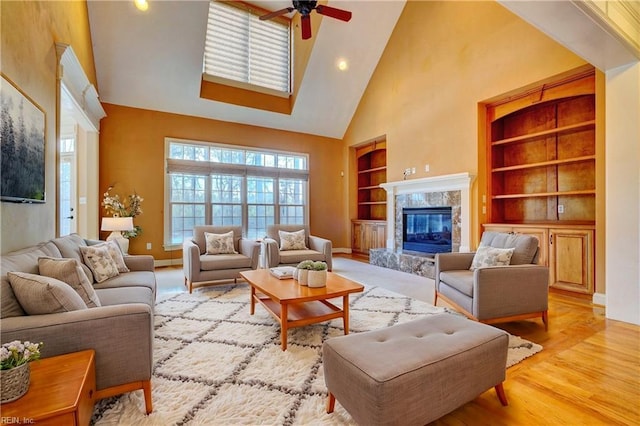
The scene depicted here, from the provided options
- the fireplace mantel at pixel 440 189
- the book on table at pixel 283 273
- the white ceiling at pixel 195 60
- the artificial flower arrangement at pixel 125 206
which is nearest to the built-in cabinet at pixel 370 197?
the fireplace mantel at pixel 440 189

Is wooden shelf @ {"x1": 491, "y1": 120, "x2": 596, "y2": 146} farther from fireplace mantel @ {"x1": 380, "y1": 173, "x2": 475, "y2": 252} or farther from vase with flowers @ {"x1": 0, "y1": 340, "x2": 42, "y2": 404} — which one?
vase with flowers @ {"x1": 0, "y1": 340, "x2": 42, "y2": 404}

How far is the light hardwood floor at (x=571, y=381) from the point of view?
1.63m

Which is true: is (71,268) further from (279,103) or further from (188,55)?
(279,103)

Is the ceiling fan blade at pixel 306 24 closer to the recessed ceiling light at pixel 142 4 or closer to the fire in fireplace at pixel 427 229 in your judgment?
the recessed ceiling light at pixel 142 4

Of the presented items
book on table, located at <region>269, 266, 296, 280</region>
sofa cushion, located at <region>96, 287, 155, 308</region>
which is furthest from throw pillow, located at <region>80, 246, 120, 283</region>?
book on table, located at <region>269, 266, 296, 280</region>

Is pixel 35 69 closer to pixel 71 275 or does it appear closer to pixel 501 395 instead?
pixel 71 275

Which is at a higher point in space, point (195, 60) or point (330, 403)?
point (195, 60)

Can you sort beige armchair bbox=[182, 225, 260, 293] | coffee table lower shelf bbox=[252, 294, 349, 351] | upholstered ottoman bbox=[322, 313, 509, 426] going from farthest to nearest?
beige armchair bbox=[182, 225, 260, 293]
coffee table lower shelf bbox=[252, 294, 349, 351]
upholstered ottoman bbox=[322, 313, 509, 426]

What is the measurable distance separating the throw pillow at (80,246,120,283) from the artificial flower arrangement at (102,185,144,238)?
2550 mm

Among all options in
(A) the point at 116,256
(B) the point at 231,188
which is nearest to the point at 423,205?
(B) the point at 231,188

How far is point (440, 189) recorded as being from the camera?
5.20m

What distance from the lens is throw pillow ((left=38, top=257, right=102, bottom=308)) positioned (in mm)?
1850

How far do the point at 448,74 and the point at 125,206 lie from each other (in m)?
6.15

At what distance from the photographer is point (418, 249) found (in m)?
5.71
